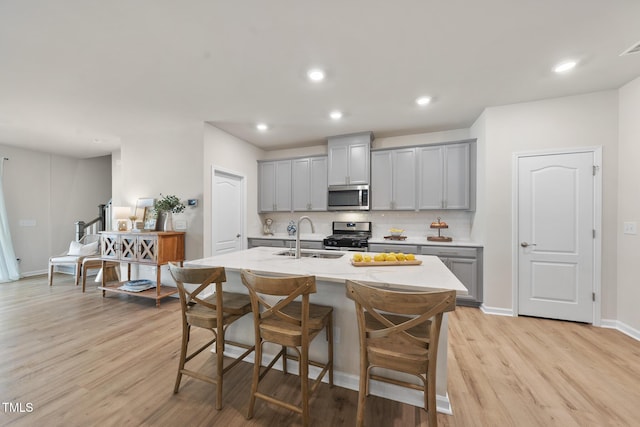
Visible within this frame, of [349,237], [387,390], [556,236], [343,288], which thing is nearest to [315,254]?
[343,288]

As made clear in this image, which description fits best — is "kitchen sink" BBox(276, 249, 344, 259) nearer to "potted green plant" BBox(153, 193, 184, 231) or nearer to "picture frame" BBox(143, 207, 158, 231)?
"potted green plant" BBox(153, 193, 184, 231)

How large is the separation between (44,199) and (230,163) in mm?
4430

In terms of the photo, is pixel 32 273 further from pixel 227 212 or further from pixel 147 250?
pixel 227 212

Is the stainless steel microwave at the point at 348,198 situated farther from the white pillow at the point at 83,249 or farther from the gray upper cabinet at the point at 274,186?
the white pillow at the point at 83,249

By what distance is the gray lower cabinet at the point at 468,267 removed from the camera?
10.8ft

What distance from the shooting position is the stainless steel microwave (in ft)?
13.6

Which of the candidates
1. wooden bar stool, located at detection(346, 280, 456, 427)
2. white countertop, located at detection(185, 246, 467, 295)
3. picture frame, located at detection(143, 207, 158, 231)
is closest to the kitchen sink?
white countertop, located at detection(185, 246, 467, 295)

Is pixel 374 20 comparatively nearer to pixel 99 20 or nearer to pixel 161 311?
pixel 99 20

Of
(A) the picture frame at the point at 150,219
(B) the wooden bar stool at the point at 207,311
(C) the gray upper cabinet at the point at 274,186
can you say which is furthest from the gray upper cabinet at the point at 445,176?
(A) the picture frame at the point at 150,219

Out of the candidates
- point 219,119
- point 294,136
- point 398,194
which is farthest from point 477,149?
point 219,119

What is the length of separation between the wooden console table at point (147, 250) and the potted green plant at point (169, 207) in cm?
20

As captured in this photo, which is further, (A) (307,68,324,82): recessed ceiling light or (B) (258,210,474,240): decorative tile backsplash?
(B) (258,210,474,240): decorative tile backsplash

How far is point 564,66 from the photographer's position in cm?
229

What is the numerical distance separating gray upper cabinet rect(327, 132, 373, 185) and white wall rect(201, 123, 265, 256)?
60.6 inches
